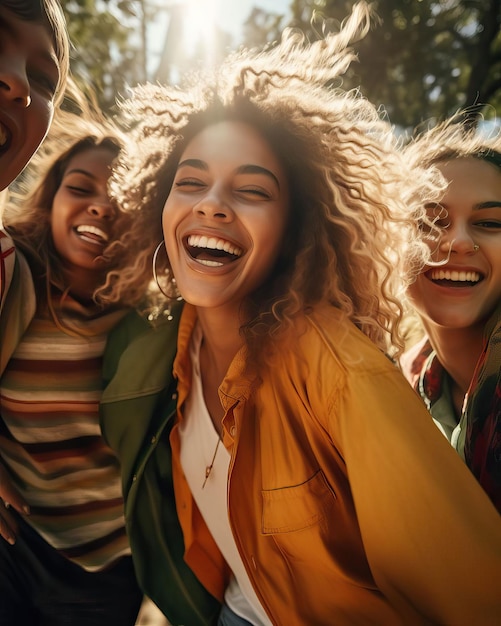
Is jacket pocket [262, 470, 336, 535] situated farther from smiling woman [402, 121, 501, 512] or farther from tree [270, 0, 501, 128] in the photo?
tree [270, 0, 501, 128]

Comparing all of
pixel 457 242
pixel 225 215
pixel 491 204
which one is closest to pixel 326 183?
pixel 225 215

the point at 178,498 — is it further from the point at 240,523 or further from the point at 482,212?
the point at 482,212

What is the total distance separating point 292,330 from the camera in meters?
1.71

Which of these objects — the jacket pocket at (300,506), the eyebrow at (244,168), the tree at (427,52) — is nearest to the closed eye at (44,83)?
the eyebrow at (244,168)

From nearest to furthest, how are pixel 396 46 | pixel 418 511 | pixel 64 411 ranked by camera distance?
pixel 418 511, pixel 64 411, pixel 396 46

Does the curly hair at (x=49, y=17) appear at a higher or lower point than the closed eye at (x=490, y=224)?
higher

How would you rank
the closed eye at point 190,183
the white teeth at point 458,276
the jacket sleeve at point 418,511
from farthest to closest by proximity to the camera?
the white teeth at point 458,276, the closed eye at point 190,183, the jacket sleeve at point 418,511

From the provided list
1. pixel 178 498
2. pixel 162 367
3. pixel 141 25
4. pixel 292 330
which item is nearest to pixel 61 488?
pixel 178 498

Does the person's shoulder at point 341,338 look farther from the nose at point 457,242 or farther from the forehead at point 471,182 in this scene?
the forehead at point 471,182

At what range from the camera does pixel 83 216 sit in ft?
7.45

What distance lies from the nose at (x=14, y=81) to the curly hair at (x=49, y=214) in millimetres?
928

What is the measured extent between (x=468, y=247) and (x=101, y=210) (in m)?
1.62

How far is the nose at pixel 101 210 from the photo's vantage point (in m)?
2.27

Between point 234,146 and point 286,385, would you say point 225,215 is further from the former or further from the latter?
point 286,385
